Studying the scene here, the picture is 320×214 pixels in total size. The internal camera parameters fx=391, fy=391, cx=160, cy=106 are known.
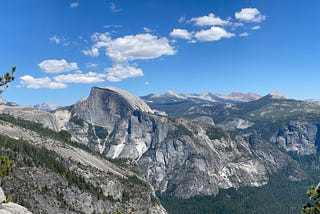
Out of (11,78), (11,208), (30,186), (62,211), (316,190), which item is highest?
(11,78)

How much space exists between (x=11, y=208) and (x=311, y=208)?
46841 millimetres

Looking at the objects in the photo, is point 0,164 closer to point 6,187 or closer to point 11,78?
point 11,78

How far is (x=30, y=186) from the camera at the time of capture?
196 meters

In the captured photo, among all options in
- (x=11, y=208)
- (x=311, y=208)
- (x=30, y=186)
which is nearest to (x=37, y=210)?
(x=30, y=186)

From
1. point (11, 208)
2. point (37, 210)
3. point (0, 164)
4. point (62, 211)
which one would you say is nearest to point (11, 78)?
point (0, 164)

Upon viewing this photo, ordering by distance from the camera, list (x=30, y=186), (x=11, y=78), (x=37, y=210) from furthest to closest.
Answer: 1. (x=30, y=186)
2. (x=37, y=210)
3. (x=11, y=78)

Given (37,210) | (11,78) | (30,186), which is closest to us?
(11,78)

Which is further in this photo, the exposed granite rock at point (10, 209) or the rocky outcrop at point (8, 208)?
the rocky outcrop at point (8, 208)

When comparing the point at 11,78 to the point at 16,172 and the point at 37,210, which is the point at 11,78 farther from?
the point at 16,172

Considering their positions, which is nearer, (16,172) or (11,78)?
(11,78)

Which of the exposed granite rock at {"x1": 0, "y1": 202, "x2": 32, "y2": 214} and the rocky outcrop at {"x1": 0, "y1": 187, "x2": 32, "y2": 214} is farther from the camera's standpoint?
the rocky outcrop at {"x1": 0, "y1": 187, "x2": 32, "y2": 214}

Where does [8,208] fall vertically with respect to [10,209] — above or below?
above

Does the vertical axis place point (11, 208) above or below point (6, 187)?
above

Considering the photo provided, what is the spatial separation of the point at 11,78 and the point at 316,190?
166 feet
